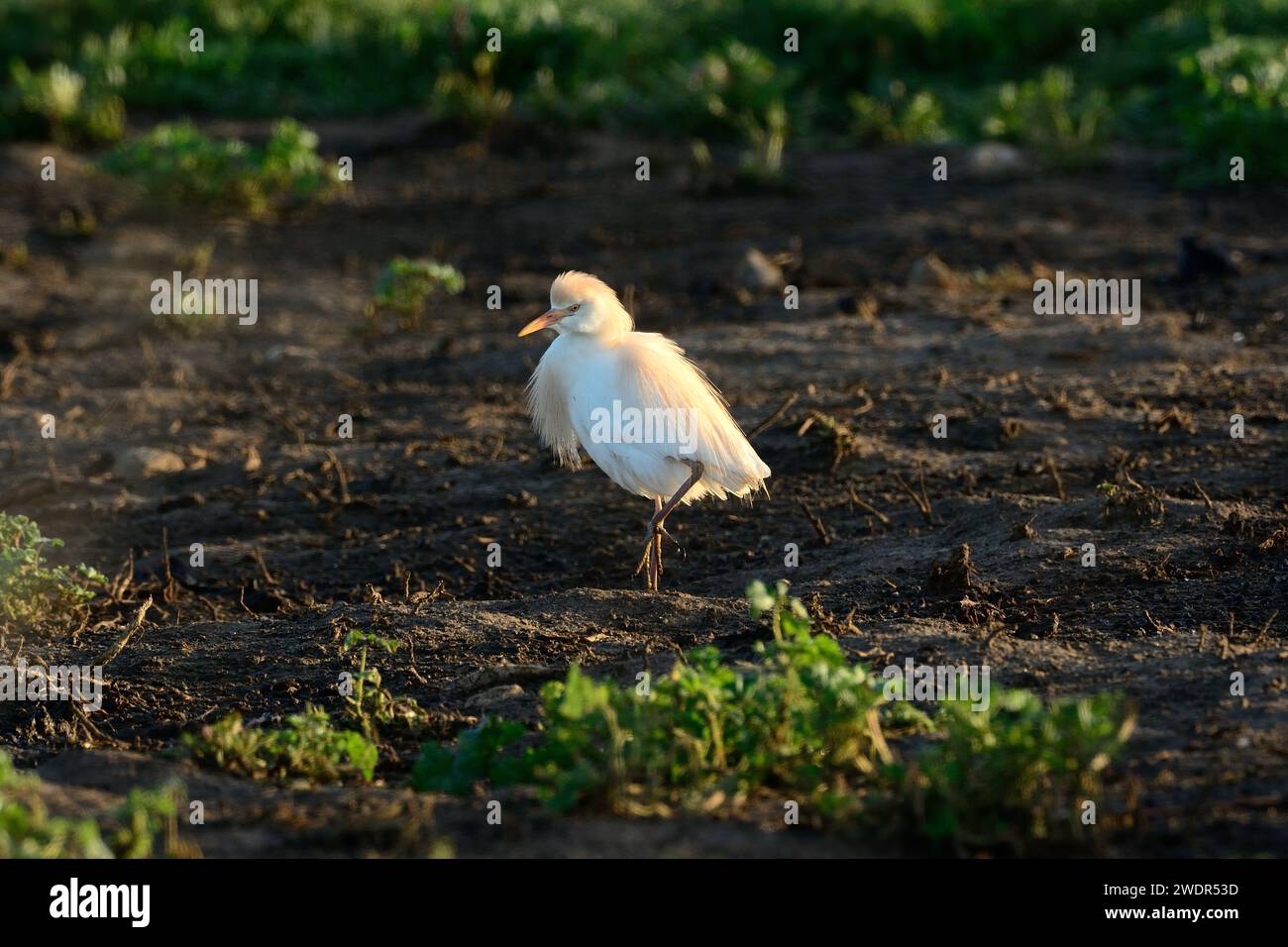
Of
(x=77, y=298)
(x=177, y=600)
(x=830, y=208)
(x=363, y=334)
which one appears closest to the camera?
(x=177, y=600)

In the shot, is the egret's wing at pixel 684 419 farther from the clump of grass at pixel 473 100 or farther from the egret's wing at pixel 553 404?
the clump of grass at pixel 473 100

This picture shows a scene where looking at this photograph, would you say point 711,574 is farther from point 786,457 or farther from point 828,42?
point 828,42

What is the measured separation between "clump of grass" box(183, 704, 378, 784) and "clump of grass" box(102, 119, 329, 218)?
7553 millimetres

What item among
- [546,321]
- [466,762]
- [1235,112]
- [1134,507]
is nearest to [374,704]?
[466,762]

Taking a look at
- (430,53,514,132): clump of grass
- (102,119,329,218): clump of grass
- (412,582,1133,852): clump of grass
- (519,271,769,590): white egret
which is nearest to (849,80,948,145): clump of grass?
(430,53,514,132): clump of grass

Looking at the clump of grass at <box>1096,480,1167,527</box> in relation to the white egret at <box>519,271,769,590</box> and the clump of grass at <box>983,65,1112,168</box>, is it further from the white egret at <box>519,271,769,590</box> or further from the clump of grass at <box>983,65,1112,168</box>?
the clump of grass at <box>983,65,1112,168</box>

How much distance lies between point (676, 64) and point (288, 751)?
36.9 ft

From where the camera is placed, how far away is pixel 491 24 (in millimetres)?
14727

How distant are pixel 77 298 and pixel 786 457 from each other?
5.55 m

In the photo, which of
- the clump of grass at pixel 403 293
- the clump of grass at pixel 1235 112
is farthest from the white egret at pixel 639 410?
the clump of grass at pixel 1235 112

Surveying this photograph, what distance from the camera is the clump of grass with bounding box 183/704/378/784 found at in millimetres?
4480

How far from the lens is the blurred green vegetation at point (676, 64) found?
528 inches
